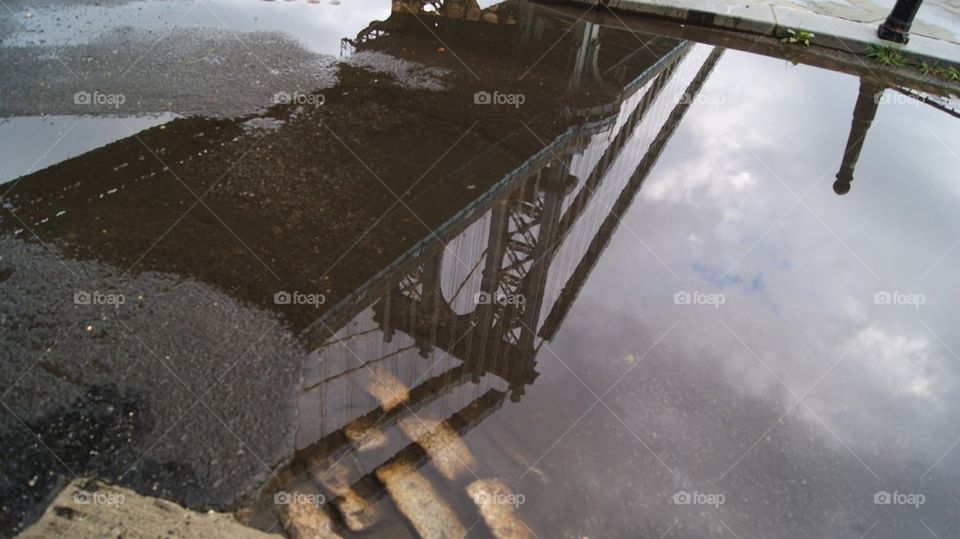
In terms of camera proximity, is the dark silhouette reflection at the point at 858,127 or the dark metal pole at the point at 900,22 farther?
the dark metal pole at the point at 900,22

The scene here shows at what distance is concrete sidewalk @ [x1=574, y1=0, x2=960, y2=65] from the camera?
879cm

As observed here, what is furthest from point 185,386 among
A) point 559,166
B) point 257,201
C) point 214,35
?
point 214,35

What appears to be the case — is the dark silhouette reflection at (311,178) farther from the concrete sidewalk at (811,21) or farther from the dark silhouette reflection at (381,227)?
the concrete sidewalk at (811,21)

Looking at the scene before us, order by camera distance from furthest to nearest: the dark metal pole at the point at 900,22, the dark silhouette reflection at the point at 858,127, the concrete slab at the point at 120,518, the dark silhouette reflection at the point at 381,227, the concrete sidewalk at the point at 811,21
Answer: the concrete sidewalk at the point at 811,21, the dark metal pole at the point at 900,22, the dark silhouette reflection at the point at 858,127, the dark silhouette reflection at the point at 381,227, the concrete slab at the point at 120,518

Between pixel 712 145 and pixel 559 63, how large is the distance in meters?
2.02

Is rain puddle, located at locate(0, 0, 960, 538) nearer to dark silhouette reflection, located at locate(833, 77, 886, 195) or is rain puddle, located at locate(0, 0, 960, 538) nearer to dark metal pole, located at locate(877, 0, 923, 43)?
dark silhouette reflection, located at locate(833, 77, 886, 195)

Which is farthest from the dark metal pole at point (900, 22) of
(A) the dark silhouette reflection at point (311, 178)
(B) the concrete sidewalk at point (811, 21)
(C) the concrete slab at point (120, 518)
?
(C) the concrete slab at point (120, 518)

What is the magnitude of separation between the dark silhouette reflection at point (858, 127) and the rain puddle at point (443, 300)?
1.8 inches

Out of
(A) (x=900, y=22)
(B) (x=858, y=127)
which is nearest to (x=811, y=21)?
(A) (x=900, y=22)

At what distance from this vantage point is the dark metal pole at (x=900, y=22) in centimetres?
859

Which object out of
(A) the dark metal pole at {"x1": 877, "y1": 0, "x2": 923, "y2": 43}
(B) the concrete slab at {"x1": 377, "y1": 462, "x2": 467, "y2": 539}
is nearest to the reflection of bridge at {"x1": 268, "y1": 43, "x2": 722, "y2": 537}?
(B) the concrete slab at {"x1": 377, "y1": 462, "x2": 467, "y2": 539}

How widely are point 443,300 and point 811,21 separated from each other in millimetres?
7631

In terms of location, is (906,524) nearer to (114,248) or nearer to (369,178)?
(369,178)

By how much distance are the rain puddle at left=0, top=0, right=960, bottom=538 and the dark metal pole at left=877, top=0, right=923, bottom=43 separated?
234cm
